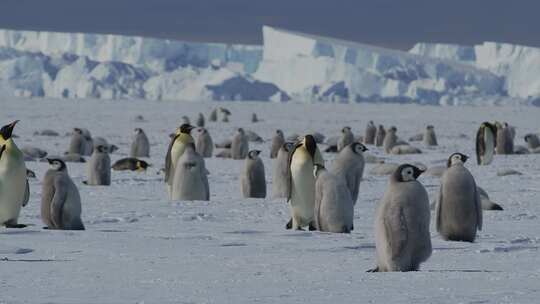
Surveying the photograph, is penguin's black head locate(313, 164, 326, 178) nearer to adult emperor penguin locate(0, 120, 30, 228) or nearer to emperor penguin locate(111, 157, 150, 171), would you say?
adult emperor penguin locate(0, 120, 30, 228)

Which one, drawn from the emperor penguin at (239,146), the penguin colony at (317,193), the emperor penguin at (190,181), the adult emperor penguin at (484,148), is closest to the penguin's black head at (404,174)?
the penguin colony at (317,193)

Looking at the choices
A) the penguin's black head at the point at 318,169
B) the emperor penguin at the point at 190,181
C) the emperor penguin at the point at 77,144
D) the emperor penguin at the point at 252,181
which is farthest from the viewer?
the emperor penguin at the point at 77,144

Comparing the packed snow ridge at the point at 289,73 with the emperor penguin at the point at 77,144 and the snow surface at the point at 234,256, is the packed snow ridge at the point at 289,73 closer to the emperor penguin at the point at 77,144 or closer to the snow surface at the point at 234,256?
the emperor penguin at the point at 77,144

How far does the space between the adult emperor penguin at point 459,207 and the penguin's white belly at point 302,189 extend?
1.43 meters

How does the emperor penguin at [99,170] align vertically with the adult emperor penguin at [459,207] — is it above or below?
above

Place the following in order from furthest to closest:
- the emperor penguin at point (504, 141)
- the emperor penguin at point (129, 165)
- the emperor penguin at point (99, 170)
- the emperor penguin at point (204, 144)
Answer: the emperor penguin at point (504, 141), the emperor penguin at point (204, 144), the emperor penguin at point (129, 165), the emperor penguin at point (99, 170)

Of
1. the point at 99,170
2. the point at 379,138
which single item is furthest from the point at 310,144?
the point at 379,138

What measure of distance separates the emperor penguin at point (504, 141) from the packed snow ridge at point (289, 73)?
88.5 metres

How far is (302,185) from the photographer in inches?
358

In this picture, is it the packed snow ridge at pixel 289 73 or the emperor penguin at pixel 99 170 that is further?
the packed snow ridge at pixel 289 73

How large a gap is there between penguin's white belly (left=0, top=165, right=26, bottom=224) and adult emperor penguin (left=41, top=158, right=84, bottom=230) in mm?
329

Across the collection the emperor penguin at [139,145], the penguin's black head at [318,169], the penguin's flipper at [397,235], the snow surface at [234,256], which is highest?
the emperor penguin at [139,145]

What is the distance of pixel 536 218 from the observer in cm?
992

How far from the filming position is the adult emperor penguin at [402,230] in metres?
5.83
